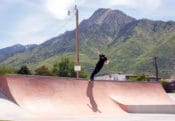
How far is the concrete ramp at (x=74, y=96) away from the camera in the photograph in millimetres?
16172

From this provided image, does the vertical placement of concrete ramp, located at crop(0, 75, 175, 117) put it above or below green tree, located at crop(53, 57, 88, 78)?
below

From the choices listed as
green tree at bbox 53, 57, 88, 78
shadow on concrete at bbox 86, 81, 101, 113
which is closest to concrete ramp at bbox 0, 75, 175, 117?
shadow on concrete at bbox 86, 81, 101, 113

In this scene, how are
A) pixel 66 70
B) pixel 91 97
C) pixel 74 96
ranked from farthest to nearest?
pixel 66 70 → pixel 91 97 → pixel 74 96

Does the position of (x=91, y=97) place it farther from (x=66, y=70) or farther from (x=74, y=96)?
(x=66, y=70)

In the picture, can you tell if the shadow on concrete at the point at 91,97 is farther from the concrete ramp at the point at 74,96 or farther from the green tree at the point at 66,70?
the green tree at the point at 66,70

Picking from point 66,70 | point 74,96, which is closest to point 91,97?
point 74,96

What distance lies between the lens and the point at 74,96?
17.9 meters

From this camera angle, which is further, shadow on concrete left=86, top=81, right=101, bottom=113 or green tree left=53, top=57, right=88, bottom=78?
green tree left=53, top=57, right=88, bottom=78

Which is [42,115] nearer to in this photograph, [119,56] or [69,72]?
[69,72]

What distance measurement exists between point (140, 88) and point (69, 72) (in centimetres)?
5991

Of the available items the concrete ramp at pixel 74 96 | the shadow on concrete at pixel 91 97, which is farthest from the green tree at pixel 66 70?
the shadow on concrete at pixel 91 97

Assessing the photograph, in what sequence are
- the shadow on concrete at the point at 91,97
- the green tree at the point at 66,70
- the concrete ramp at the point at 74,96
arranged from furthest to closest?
the green tree at the point at 66,70 → the shadow on concrete at the point at 91,97 → the concrete ramp at the point at 74,96

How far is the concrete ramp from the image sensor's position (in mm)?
16172

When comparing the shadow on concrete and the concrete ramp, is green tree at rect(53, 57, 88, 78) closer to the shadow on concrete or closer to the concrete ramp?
the concrete ramp
